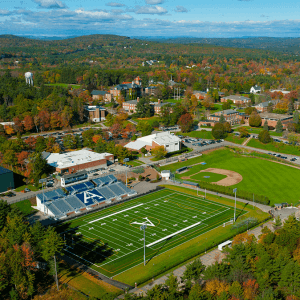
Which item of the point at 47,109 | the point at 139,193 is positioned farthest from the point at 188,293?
the point at 47,109

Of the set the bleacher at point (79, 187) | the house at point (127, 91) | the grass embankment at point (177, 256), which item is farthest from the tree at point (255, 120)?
the bleacher at point (79, 187)

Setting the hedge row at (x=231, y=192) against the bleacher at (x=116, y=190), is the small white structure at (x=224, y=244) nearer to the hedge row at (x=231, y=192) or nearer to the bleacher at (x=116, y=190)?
the hedge row at (x=231, y=192)

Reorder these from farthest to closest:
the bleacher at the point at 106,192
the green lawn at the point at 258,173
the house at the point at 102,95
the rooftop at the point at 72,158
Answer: the house at the point at 102,95 < the rooftop at the point at 72,158 < the green lawn at the point at 258,173 < the bleacher at the point at 106,192

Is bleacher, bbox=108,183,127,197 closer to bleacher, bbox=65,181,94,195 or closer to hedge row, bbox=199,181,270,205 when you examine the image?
bleacher, bbox=65,181,94,195

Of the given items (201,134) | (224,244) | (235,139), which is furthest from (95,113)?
(224,244)

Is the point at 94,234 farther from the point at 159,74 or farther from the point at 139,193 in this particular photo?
the point at 159,74

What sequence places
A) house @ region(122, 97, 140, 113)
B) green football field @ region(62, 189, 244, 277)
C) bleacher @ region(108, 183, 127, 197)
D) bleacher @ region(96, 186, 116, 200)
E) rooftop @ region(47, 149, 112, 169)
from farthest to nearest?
house @ region(122, 97, 140, 113)
rooftop @ region(47, 149, 112, 169)
bleacher @ region(108, 183, 127, 197)
bleacher @ region(96, 186, 116, 200)
green football field @ region(62, 189, 244, 277)

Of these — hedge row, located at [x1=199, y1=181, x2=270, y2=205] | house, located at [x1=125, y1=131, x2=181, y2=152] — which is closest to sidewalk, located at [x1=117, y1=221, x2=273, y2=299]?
hedge row, located at [x1=199, y1=181, x2=270, y2=205]
